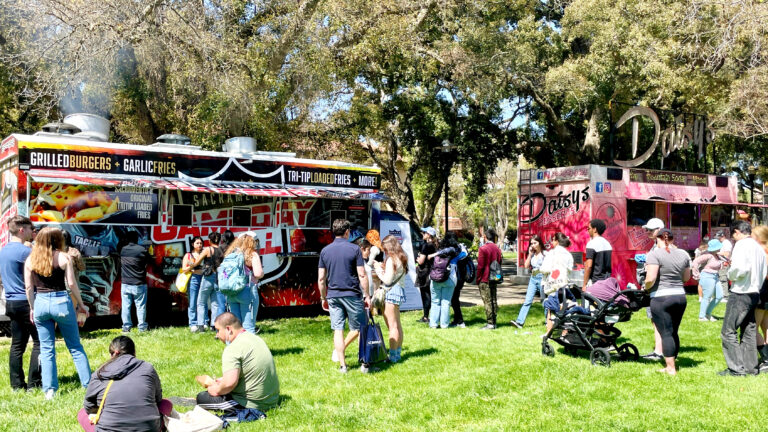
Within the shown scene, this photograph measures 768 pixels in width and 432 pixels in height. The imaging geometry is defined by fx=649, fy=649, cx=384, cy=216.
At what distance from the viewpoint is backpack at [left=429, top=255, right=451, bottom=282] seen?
394 inches

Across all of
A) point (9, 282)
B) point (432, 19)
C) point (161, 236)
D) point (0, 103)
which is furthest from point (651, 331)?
point (0, 103)

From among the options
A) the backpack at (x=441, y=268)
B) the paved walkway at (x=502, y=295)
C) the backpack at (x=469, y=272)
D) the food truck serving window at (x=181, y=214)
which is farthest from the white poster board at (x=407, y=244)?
the food truck serving window at (x=181, y=214)

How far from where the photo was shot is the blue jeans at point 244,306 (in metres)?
8.13

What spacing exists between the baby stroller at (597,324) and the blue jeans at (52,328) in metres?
5.33

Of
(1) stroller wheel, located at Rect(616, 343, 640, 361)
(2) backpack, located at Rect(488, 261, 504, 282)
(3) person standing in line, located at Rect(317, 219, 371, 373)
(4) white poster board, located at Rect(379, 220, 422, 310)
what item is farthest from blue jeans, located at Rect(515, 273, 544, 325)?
(3) person standing in line, located at Rect(317, 219, 371, 373)

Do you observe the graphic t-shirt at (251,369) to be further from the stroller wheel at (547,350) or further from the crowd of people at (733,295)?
the crowd of people at (733,295)

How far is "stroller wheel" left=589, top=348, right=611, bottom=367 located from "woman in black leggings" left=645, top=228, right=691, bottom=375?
63 centimetres

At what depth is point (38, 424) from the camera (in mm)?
5281

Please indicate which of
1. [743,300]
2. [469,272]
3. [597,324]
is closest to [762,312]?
[743,300]

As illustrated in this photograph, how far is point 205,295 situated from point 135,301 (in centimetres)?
102

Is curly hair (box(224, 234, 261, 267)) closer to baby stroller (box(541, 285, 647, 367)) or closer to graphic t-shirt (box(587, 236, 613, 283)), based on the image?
baby stroller (box(541, 285, 647, 367))

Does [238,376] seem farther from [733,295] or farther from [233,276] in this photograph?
[733,295]

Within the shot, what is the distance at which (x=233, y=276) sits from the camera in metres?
7.90

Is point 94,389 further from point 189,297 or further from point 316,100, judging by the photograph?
point 316,100
